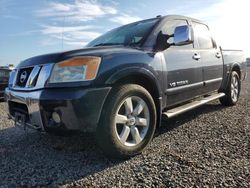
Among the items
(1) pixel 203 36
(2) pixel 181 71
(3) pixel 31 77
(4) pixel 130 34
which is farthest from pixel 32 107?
(1) pixel 203 36

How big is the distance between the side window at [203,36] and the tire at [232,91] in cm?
117

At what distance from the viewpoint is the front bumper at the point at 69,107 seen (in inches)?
103

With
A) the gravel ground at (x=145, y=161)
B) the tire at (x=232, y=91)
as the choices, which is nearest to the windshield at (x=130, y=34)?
the gravel ground at (x=145, y=161)

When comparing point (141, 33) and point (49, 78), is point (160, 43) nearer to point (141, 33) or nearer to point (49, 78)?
point (141, 33)

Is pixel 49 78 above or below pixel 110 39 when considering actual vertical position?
below

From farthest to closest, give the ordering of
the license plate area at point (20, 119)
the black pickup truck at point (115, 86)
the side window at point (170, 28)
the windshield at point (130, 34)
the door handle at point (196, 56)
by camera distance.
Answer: the door handle at point (196, 56) → the side window at point (170, 28) → the windshield at point (130, 34) → the license plate area at point (20, 119) → the black pickup truck at point (115, 86)

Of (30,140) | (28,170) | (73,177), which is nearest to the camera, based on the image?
(73,177)

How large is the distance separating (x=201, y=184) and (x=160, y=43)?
1.97 meters

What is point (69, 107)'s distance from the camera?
2.60m

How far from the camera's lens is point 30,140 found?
157 inches

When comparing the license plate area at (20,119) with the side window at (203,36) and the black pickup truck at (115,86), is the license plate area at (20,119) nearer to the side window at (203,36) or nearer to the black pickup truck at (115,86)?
the black pickup truck at (115,86)

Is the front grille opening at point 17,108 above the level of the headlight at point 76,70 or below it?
below

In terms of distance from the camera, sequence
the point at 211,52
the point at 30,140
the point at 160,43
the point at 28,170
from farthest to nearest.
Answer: the point at 211,52 < the point at 30,140 < the point at 160,43 < the point at 28,170

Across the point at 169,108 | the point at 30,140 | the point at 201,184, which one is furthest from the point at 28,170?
the point at 169,108
